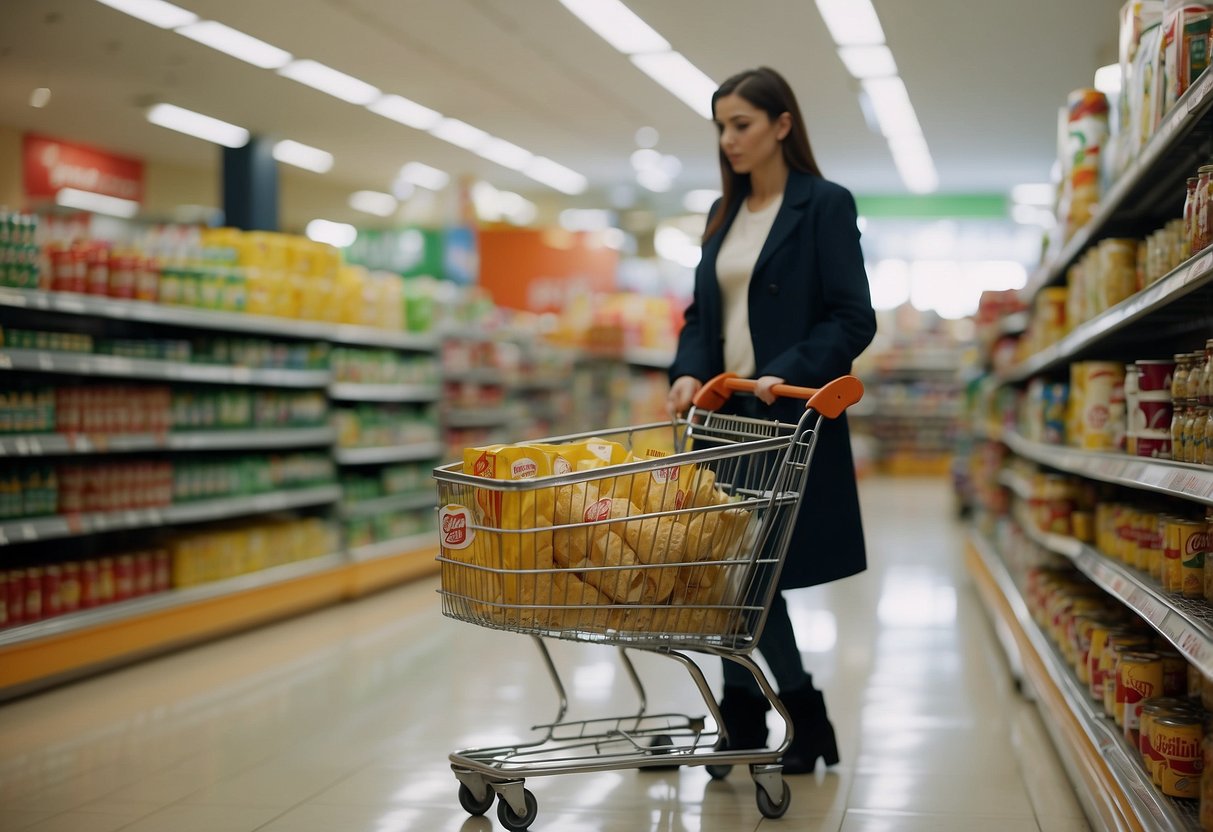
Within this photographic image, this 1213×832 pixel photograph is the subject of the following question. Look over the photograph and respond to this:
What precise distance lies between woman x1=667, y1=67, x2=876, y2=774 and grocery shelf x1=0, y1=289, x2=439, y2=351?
2.45m

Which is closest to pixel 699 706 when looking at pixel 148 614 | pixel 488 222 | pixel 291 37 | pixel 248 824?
pixel 248 824

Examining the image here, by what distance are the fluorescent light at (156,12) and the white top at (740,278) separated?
513 cm

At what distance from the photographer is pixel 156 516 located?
4898 millimetres

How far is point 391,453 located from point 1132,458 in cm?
500

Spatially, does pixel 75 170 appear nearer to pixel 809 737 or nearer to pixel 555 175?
pixel 555 175

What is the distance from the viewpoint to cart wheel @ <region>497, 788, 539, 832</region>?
2.58 meters

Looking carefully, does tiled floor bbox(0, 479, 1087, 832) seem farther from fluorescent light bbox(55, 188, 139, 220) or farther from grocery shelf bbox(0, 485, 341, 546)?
fluorescent light bbox(55, 188, 139, 220)

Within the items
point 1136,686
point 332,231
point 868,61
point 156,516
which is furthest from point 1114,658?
point 332,231

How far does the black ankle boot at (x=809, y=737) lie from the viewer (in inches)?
119

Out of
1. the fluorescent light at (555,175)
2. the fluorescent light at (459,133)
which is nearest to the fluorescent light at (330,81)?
the fluorescent light at (459,133)

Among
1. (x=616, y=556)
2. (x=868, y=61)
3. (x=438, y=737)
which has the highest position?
(x=868, y=61)

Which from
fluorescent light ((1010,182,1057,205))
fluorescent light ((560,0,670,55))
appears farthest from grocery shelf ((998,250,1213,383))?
fluorescent light ((1010,182,1057,205))

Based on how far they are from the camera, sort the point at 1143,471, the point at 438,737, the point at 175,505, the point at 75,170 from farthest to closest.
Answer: the point at 75,170
the point at 175,505
the point at 438,737
the point at 1143,471

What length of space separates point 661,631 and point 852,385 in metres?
0.67
